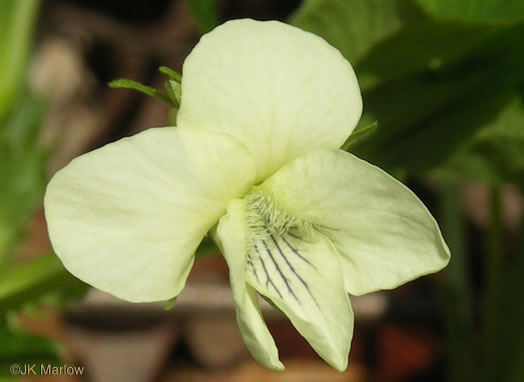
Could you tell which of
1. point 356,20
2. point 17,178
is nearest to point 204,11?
point 356,20

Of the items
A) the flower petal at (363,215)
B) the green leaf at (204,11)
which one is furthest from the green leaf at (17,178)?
the flower petal at (363,215)

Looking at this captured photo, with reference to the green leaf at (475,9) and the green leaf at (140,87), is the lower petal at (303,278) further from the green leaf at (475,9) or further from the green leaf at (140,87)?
the green leaf at (475,9)

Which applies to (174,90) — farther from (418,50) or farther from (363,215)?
(418,50)

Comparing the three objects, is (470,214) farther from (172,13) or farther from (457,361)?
(172,13)

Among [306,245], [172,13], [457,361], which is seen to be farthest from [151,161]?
[172,13]

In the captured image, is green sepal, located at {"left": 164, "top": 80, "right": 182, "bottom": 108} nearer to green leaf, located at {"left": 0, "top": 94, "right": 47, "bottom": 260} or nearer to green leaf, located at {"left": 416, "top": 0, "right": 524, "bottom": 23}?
green leaf, located at {"left": 416, "top": 0, "right": 524, "bottom": 23}

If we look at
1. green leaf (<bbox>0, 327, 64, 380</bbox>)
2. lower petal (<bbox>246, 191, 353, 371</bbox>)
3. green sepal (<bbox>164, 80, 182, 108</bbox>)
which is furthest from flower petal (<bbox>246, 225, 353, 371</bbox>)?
green leaf (<bbox>0, 327, 64, 380</bbox>)
